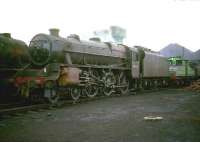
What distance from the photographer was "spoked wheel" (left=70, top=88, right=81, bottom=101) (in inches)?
469

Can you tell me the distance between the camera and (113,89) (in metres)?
15.1

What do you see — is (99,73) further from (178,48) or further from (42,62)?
(178,48)

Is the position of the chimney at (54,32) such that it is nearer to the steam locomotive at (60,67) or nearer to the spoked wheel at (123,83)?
the steam locomotive at (60,67)

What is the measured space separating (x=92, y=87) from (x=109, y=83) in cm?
142

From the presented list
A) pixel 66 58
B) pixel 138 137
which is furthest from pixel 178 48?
pixel 138 137

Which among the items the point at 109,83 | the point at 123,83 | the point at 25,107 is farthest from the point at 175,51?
→ the point at 25,107

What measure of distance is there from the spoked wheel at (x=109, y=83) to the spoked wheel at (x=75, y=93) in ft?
6.76

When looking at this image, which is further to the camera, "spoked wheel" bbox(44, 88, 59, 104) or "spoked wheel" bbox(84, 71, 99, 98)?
"spoked wheel" bbox(84, 71, 99, 98)

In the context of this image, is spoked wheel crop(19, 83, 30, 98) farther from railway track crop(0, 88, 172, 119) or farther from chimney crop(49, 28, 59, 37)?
chimney crop(49, 28, 59, 37)

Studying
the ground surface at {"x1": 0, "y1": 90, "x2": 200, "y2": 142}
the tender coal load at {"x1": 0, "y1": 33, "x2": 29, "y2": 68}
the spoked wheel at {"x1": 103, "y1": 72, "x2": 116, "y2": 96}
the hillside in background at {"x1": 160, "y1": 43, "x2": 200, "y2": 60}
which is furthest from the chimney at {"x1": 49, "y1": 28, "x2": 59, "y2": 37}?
the hillside in background at {"x1": 160, "y1": 43, "x2": 200, "y2": 60}

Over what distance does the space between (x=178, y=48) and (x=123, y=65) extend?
66.7 metres

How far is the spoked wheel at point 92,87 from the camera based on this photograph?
12.9m

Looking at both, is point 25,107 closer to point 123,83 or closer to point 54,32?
point 54,32

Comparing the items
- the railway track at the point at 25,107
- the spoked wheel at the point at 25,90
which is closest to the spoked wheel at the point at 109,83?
the railway track at the point at 25,107
